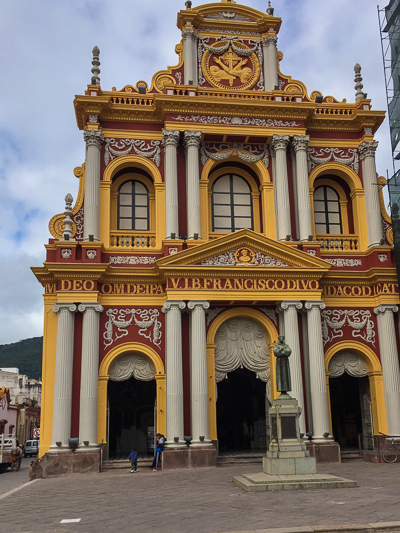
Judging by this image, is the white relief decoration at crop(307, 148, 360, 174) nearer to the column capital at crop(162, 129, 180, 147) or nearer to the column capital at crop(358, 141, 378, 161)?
the column capital at crop(358, 141, 378, 161)

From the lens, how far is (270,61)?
26.7 m

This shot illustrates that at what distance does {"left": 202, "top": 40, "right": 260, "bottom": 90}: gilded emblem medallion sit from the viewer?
86.8 feet

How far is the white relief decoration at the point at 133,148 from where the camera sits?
25031 millimetres

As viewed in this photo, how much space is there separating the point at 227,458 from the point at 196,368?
11.5ft

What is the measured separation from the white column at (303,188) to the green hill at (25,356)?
7947 cm

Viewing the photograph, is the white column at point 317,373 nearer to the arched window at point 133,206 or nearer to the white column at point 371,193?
the white column at point 371,193

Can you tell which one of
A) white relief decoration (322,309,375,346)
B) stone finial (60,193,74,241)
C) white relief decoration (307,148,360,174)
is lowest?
white relief decoration (322,309,375,346)

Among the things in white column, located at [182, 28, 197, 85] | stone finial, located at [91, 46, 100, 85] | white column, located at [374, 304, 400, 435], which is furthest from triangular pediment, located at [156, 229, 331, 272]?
stone finial, located at [91, 46, 100, 85]

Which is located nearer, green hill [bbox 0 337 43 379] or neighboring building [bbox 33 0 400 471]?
neighboring building [bbox 33 0 400 471]

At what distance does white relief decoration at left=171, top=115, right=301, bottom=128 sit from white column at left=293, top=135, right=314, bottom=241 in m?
Result: 0.77

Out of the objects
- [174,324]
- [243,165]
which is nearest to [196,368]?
[174,324]

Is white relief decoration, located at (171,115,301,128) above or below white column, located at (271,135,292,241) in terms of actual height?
above

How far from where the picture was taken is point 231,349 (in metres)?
23.8

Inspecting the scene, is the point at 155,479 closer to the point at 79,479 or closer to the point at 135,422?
the point at 79,479
